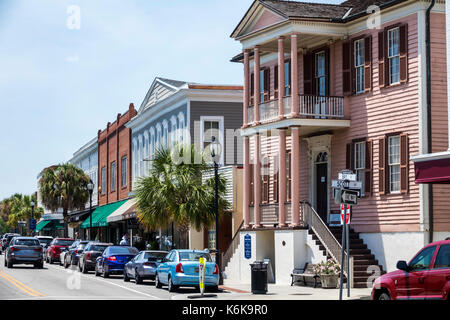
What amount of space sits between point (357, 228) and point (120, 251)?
10.7m

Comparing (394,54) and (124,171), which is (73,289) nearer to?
(394,54)

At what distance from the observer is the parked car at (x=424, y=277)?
14680 millimetres

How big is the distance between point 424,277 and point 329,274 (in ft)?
37.5

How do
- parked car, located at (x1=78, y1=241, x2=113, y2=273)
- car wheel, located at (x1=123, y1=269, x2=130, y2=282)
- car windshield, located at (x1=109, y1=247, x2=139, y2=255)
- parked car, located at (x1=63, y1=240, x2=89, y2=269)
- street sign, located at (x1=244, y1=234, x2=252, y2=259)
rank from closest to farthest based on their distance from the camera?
1. street sign, located at (x1=244, y1=234, x2=252, y2=259)
2. car wheel, located at (x1=123, y1=269, x2=130, y2=282)
3. car windshield, located at (x1=109, y1=247, x2=139, y2=255)
4. parked car, located at (x1=78, y1=241, x2=113, y2=273)
5. parked car, located at (x1=63, y1=240, x2=89, y2=269)

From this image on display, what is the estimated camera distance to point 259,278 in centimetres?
2522

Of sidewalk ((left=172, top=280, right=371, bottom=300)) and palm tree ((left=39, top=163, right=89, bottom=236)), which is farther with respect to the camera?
palm tree ((left=39, top=163, right=89, bottom=236))

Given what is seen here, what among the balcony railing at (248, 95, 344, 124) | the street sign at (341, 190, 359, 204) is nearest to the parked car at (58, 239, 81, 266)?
the balcony railing at (248, 95, 344, 124)

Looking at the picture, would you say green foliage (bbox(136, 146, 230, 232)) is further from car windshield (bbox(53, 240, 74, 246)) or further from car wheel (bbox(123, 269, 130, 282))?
car windshield (bbox(53, 240, 74, 246))

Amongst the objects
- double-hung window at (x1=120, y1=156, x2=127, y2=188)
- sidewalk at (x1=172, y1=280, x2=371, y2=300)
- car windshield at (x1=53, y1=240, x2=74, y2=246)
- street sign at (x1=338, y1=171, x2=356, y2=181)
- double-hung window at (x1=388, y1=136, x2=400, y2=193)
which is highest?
double-hung window at (x1=120, y1=156, x2=127, y2=188)

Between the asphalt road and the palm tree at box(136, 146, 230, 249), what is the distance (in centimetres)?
433

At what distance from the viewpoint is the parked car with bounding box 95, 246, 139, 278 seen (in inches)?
1329

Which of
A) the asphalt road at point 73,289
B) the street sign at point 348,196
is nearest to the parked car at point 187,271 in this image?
the asphalt road at point 73,289

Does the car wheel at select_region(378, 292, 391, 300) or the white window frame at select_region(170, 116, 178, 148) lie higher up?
the white window frame at select_region(170, 116, 178, 148)

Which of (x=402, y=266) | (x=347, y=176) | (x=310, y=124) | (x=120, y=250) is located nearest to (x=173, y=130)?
(x=120, y=250)
